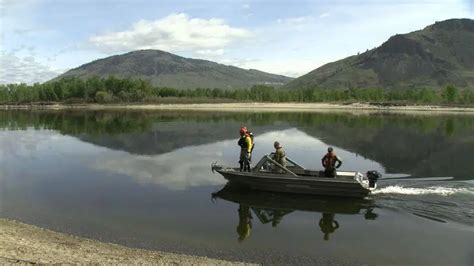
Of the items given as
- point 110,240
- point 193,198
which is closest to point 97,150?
point 193,198

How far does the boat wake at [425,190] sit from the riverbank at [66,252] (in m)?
12.2

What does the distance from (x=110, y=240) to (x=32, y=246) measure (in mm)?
2924

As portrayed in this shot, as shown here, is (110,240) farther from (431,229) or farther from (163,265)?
(431,229)

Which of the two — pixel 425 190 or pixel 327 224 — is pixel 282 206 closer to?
pixel 327 224

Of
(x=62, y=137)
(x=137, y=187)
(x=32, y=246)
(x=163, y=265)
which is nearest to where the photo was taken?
(x=163, y=265)

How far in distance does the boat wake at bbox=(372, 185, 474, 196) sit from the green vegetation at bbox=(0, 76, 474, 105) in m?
151

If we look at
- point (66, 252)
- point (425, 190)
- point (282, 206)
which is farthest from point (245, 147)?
point (66, 252)

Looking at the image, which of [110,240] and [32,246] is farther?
[110,240]

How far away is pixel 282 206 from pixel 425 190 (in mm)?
7339

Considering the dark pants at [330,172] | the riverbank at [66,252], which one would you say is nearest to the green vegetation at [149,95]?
the dark pants at [330,172]

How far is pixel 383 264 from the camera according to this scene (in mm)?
14070

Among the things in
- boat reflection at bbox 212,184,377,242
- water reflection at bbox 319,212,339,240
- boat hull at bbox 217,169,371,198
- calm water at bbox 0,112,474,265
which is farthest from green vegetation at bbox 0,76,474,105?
water reflection at bbox 319,212,339,240

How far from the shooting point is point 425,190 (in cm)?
2250

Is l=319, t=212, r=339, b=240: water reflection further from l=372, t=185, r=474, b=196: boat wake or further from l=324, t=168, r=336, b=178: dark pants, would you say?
l=372, t=185, r=474, b=196: boat wake
